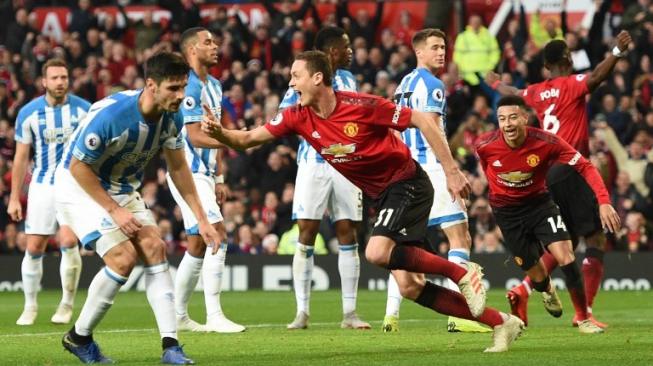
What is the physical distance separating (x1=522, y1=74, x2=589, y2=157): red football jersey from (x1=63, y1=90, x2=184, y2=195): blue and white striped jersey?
15.2 feet

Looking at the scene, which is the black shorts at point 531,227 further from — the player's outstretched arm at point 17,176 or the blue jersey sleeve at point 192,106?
the player's outstretched arm at point 17,176

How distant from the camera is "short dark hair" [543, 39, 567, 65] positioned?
42.7 ft

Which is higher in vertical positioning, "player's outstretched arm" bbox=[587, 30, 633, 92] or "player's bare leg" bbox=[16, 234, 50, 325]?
"player's outstretched arm" bbox=[587, 30, 633, 92]

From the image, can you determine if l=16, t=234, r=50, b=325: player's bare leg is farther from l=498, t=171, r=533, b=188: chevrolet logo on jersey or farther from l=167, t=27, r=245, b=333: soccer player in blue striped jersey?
l=498, t=171, r=533, b=188: chevrolet logo on jersey

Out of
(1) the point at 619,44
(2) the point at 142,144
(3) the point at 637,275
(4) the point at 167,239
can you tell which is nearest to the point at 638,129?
(3) the point at 637,275

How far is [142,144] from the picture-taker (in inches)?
370

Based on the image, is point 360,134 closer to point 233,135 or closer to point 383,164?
point 383,164

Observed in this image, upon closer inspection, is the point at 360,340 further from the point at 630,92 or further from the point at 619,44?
the point at 630,92

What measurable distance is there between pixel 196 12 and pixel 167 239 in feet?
19.3

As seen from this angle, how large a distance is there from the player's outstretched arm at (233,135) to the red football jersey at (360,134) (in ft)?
0.33

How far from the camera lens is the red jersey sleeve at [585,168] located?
36.6 feet

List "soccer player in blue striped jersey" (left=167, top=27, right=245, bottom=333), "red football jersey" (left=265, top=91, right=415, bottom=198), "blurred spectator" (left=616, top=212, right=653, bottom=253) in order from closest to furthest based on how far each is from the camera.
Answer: "red football jersey" (left=265, top=91, right=415, bottom=198)
"soccer player in blue striped jersey" (left=167, top=27, right=245, bottom=333)
"blurred spectator" (left=616, top=212, right=653, bottom=253)

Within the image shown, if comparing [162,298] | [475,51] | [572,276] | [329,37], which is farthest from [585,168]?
[475,51]

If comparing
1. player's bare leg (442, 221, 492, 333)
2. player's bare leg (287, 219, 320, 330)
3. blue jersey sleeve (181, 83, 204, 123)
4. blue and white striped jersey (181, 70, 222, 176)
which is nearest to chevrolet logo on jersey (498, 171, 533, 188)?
player's bare leg (442, 221, 492, 333)
